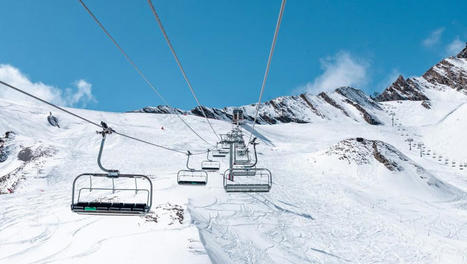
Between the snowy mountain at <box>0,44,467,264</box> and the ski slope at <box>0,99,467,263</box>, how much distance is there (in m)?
0.08

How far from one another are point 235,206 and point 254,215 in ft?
4.56

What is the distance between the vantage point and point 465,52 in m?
163

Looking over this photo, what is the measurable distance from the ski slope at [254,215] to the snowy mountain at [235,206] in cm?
8

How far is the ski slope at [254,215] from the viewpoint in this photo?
10078mm

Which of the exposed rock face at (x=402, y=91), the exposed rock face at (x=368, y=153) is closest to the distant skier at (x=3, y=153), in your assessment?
the exposed rock face at (x=368, y=153)

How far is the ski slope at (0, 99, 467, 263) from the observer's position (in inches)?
397

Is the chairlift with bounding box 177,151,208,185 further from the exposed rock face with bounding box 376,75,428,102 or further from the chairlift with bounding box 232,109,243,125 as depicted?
the exposed rock face with bounding box 376,75,428,102

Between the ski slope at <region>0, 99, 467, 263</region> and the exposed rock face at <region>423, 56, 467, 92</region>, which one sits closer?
the ski slope at <region>0, 99, 467, 263</region>

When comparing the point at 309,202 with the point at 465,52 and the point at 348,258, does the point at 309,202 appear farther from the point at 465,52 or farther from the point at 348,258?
the point at 465,52

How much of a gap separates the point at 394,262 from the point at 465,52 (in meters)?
208

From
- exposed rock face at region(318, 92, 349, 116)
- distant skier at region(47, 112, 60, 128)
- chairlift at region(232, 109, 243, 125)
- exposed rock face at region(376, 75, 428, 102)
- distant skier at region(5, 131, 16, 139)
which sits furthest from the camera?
exposed rock face at region(376, 75, 428, 102)

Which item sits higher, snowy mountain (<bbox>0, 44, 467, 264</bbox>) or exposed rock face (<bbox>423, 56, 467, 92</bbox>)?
exposed rock face (<bbox>423, 56, 467, 92</bbox>)

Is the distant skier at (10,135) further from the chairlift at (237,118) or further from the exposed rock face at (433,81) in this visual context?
the exposed rock face at (433,81)

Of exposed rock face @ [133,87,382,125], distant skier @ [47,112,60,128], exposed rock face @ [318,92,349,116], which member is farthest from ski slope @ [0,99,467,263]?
exposed rock face @ [318,92,349,116]
